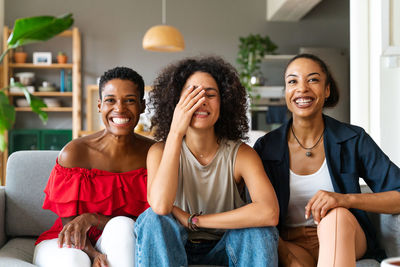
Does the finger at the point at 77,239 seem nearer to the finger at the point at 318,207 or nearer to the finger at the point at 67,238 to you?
the finger at the point at 67,238

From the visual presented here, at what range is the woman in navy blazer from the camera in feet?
5.84

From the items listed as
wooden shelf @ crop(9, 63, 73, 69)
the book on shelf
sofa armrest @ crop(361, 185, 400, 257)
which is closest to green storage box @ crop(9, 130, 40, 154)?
the book on shelf

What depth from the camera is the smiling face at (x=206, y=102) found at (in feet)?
5.71

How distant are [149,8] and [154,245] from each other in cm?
621

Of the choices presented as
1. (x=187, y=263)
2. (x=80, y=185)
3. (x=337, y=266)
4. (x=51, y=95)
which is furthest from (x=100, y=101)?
(x=51, y=95)

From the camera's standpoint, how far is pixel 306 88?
1887mm

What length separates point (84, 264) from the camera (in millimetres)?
1637

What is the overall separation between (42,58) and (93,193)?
5512 millimetres

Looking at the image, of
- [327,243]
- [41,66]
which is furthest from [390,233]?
[41,66]

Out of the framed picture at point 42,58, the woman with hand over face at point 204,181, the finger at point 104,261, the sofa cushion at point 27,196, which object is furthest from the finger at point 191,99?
the framed picture at point 42,58

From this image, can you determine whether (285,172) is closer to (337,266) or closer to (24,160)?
(337,266)

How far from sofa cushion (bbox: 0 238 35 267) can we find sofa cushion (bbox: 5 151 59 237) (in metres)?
0.07

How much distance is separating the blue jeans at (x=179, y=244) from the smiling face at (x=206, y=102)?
380mm

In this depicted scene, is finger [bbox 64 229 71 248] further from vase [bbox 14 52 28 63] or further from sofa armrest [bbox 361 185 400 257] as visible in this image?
vase [bbox 14 52 28 63]
